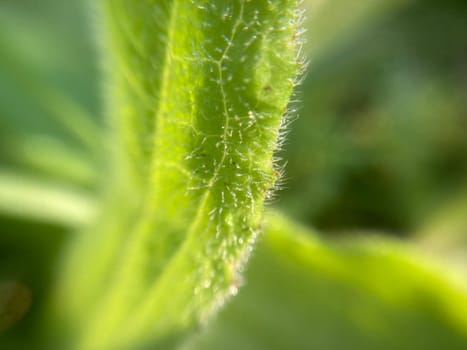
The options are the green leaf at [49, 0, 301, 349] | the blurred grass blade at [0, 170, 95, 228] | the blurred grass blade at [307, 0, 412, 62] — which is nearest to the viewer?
the green leaf at [49, 0, 301, 349]

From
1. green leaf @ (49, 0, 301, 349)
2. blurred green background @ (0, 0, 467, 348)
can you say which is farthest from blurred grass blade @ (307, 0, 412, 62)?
green leaf @ (49, 0, 301, 349)

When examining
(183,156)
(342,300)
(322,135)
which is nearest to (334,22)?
(322,135)

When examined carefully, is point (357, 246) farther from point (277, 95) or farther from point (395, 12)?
point (395, 12)

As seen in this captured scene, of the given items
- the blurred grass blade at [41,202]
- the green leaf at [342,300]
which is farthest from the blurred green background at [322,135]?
the green leaf at [342,300]

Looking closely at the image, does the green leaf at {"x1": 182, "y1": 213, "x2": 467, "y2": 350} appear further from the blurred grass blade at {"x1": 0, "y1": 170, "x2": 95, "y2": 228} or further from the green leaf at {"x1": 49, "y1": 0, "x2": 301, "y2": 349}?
the blurred grass blade at {"x1": 0, "y1": 170, "x2": 95, "y2": 228}

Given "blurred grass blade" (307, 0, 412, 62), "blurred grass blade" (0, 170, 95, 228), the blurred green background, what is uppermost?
"blurred grass blade" (307, 0, 412, 62)

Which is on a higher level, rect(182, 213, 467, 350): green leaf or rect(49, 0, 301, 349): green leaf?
rect(49, 0, 301, 349): green leaf

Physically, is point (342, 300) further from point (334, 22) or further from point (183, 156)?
point (334, 22)

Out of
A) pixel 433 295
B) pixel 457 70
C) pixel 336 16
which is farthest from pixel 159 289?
pixel 457 70

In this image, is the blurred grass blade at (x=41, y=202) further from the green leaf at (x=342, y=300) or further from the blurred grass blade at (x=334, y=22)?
the blurred grass blade at (x=334, y=22)
